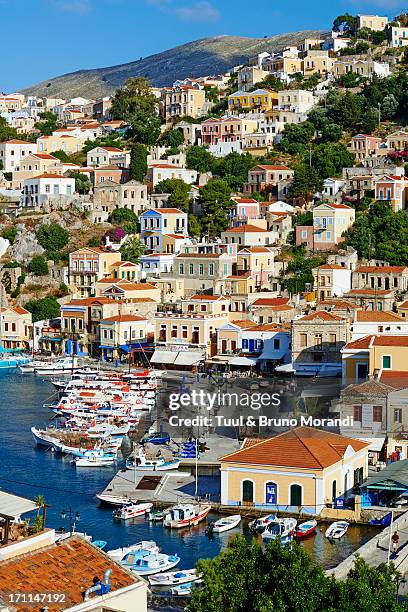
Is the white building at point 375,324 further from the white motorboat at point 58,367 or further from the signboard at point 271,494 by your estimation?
the signboard at point 271,494

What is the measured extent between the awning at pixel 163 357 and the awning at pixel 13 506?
28.7 m

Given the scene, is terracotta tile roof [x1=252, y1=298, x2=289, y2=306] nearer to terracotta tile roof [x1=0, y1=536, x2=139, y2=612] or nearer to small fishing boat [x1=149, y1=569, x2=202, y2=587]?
small fishing boat [x1=149, y1=569, x2=202, y2=587]

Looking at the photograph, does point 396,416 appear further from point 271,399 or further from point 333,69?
point 333,69

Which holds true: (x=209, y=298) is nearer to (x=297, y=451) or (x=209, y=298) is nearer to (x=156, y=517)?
(x=297, y=451)

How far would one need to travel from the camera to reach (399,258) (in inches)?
1841

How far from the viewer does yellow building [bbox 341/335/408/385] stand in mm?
26906

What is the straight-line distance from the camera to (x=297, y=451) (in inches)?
840

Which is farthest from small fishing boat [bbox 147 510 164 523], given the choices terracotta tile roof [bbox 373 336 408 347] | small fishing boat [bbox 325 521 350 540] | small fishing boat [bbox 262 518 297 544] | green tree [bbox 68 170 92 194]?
green tree [bbox 68 170 92 194]

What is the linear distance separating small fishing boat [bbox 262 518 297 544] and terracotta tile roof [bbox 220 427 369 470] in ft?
4.37

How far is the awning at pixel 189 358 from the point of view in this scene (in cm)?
4031

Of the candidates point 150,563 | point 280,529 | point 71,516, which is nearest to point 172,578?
point 150,563

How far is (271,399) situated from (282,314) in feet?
51.8

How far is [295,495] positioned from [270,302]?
2236 centimetres

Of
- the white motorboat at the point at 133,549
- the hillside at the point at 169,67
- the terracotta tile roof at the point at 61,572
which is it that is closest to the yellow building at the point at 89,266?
the white motorboat at the point at 133,549
